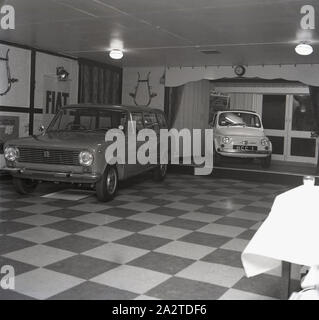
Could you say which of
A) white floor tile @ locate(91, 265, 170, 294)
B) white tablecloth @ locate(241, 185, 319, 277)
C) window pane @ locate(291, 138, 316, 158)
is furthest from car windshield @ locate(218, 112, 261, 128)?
white tablecloth @ locate(241, 185, 319, 277)

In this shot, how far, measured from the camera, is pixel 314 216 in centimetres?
247

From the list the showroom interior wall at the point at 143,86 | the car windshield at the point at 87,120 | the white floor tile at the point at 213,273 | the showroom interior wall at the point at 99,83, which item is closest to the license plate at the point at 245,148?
the showroom interior wall at the point at 143,86

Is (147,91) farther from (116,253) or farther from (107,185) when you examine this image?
(116,253)

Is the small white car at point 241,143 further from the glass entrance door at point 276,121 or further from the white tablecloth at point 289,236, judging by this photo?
the white tablecloth at point 289,236

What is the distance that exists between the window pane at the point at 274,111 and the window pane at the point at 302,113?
1.05 ft

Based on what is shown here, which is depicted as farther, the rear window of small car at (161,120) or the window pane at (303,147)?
the window pane at (303,147)

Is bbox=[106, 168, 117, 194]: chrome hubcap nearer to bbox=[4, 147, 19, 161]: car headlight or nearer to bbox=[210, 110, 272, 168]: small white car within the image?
bbox=[4, 147, 19, 161]: car headlight

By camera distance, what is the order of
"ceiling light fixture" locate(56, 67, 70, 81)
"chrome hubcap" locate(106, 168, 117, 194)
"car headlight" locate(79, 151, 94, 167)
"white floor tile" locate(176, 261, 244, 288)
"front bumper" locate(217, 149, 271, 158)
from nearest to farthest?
"white floor tile" locate(176, 261, 244, 288)
"car headlight" locate(79, 151, 94, 167)
"chrome hubcap" locate(106, 168, 117, 194)
"ceiling light fixture" locate(56, 67, 70, 81)
"front bumper" locate(217, 149, 271, 158)

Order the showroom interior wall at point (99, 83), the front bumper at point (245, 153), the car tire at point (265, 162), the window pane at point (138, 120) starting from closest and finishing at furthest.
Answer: the window pane at point (138, 120) → the showroom interior wall at point (99, 83) → the front bumper at point (245, 153) → the car tire at point (265, 162)

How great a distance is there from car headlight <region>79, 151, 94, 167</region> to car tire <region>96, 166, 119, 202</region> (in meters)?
0.32

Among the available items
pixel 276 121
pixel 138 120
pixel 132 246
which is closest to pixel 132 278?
pixel 132 246

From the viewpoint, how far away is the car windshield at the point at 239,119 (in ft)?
36.3

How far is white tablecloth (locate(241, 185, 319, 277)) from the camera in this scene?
7.86 ft
